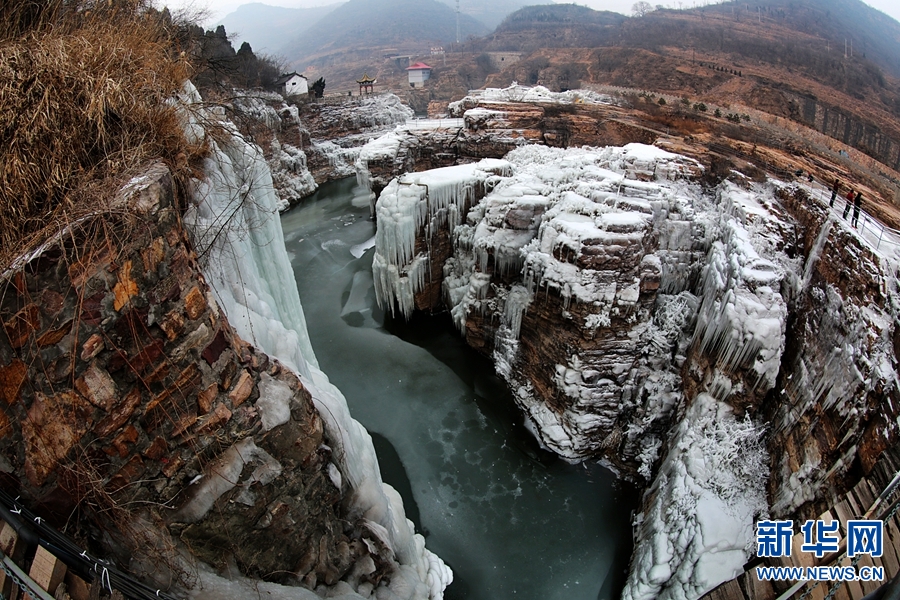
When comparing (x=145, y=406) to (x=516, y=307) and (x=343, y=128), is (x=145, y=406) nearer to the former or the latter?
(x=516, y=307)

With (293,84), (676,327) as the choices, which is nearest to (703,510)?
(676,327)

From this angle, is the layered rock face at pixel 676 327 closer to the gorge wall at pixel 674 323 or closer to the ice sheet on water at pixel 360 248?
the gorge wall at pixel 674 323

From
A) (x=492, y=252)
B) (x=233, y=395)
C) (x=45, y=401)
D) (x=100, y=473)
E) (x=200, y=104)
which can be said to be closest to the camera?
(x=45, y=401)

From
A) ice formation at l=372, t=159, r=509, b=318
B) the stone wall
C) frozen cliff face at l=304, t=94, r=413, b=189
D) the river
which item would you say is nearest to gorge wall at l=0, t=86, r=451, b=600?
the stone wall

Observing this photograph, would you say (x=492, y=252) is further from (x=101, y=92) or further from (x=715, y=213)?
(x=101, y=92)

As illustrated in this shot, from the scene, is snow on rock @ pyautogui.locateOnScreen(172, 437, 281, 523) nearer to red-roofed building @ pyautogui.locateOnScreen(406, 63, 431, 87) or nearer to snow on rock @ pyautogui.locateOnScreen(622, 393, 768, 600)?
snow on rock @ pyautogui.locateOnScreen(622, 393, 768, 600)

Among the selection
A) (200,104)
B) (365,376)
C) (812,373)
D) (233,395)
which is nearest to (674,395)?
(812,373)

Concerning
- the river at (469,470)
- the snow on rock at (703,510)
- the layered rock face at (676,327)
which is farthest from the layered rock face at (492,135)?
the snow on rock at (703,510)
